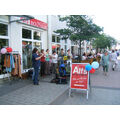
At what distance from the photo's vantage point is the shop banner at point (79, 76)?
497 centimetres

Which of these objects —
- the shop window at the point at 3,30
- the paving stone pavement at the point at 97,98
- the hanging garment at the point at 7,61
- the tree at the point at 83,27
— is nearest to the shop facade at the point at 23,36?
the shop window at the point at 3,30

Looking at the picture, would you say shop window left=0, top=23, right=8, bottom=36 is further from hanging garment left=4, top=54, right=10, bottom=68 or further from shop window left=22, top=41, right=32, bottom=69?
shop window left=22, top=41, right=32, bottom=69

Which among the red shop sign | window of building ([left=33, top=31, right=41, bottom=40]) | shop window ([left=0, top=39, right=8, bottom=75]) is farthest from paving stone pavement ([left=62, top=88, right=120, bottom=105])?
window of building ([left=33, top=31, right=41, bottom=40])

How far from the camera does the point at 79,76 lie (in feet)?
16.5

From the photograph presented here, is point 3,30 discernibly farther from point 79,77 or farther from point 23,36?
point 79,77

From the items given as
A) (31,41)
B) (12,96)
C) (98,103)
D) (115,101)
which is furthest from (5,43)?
(115,101)

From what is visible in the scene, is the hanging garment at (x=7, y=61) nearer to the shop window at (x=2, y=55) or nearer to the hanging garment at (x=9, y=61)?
the hanging garment at (x=9, y=61)

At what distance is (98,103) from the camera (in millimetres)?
4344

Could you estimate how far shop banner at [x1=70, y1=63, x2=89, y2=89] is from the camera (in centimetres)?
497

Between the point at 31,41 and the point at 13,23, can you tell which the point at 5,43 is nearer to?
the point at 13,23

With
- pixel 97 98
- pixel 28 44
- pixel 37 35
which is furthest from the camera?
pixel 37 35

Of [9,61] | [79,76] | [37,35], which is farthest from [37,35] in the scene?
[79,76]
